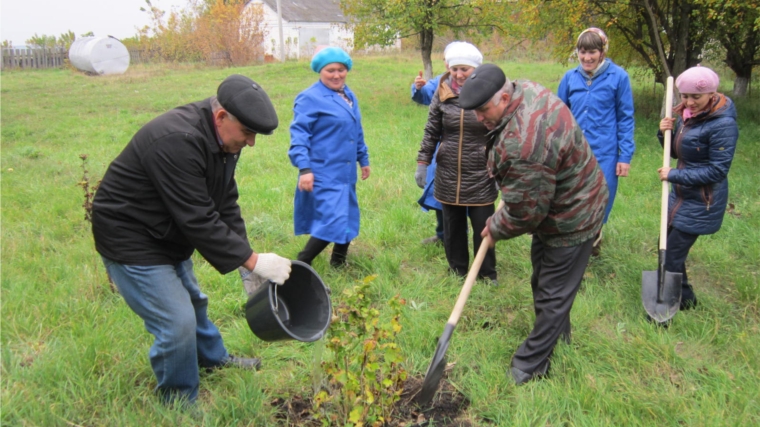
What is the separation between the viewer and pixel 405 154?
329 inches

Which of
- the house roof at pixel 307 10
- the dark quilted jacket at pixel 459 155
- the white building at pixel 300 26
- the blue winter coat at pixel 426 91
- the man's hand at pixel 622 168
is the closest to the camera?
the dark quilted jacket at pixel 459 155

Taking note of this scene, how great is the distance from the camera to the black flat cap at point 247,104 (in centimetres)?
227

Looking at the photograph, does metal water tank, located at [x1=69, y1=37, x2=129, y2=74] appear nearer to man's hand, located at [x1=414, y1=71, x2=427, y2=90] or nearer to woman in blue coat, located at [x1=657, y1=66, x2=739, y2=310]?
man's hand, located at [x1=414, y1=71, x2=427, y2=90]

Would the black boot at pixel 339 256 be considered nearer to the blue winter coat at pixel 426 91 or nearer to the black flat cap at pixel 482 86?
the blue winter coat at pixel 426 91

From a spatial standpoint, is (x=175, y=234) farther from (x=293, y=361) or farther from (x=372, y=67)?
(x=372, y=67)

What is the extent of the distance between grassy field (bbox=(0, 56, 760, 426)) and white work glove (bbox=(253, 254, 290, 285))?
0.70 m

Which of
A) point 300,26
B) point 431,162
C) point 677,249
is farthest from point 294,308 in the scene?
point 300,26

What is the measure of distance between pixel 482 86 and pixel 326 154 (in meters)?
1.81

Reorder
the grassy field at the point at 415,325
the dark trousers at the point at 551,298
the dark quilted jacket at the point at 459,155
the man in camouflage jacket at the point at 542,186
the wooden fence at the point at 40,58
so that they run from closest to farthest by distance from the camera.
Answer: the man in camouflage jacket at the point at 542,186 → the grassy field at the point at 415,325 → the dark trousers at the point at 551,298 → the dark quilted jacket at the point at 459,155 → the wooden fence at the point at 40,58

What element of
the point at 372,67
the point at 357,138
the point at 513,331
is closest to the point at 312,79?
the point at 372,67

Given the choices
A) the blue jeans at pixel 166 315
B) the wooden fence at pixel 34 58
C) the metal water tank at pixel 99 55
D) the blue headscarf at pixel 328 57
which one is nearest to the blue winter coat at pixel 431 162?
the blue headscarf at pixel 328 57

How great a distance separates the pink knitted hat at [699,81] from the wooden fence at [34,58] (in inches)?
1177

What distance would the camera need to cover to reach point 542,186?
2.64 m

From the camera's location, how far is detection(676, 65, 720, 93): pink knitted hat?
339 cm
